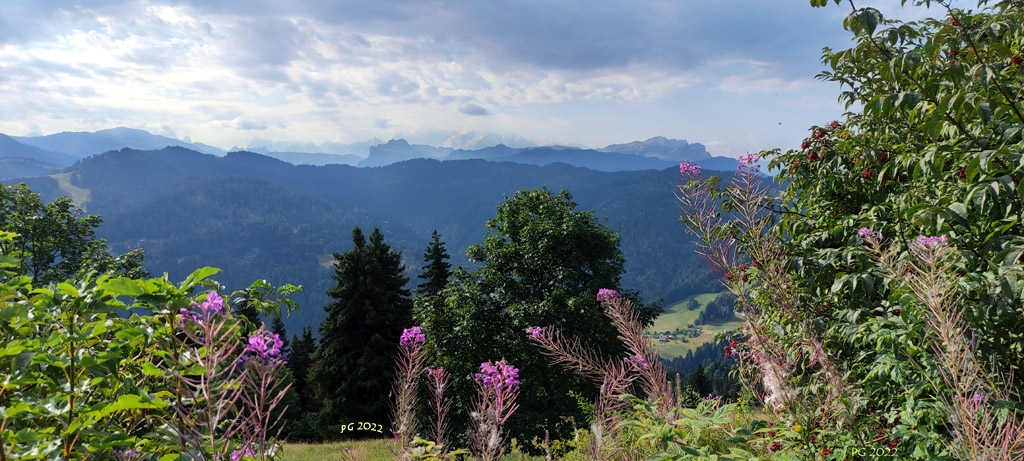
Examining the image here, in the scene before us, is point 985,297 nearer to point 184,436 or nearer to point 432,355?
point 184,436

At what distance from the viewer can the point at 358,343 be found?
28188 mm

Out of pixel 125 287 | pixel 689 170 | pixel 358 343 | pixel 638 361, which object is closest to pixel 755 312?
pixel 638 361

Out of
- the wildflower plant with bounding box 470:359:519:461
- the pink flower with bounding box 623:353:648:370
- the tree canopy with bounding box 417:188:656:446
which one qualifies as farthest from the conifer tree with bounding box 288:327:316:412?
the pink flower with bounding box 623:353:648:370

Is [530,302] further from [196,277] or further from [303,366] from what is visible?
[303,366]

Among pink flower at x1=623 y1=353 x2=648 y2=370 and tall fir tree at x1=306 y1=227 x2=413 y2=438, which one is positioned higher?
pink flower at x1=623 y1=353 x2=648 y2=370

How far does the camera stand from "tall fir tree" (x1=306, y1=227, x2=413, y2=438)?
2683cm

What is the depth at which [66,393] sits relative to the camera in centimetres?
190

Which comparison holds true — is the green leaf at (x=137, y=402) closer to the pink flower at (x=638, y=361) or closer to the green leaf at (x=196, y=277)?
the green leaf at (x=196, y=277)

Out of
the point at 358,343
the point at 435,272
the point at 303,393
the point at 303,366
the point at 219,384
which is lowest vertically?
the point at 303,393

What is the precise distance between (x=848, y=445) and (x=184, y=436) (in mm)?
3674

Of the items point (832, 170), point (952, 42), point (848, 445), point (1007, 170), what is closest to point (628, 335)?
point (848, 445)

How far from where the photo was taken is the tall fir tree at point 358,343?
26828 millimetres

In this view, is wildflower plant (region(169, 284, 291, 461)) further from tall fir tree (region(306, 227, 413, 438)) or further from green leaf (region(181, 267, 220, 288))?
tall fir tree (region(306, 227, 413, 438))

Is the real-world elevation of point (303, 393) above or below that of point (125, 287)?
below
